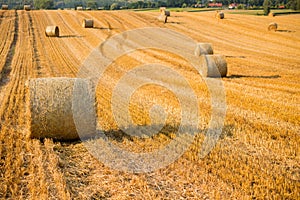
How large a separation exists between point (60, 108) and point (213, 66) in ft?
29.2

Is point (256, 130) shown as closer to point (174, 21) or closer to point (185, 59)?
point (185, 59)

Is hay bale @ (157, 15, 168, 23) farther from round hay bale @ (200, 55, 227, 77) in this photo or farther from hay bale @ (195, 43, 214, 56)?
round hay bale @ (200, 55, 227, 77)

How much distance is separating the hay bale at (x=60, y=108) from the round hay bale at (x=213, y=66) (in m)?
8.14

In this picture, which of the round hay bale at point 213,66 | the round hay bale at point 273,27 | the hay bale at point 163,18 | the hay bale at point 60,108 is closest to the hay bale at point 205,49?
the round hay bale at point 213,66

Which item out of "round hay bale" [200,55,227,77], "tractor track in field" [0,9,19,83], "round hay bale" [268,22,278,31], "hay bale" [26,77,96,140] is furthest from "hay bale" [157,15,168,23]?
"hay bale" [26,77,96,140]

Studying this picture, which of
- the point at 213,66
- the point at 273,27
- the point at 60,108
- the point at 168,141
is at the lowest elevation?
the point at 168,141

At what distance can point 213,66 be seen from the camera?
14.6 m

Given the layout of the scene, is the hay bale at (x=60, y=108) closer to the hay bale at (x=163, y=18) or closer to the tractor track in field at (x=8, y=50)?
the tractor track in field at (x=8, y=50)

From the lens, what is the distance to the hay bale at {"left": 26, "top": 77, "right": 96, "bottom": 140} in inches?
279

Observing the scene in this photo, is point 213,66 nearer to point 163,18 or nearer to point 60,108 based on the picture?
point 60,108

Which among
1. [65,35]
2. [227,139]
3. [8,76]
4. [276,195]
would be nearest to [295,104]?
[227,139]

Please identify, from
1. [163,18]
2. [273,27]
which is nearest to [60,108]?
[273,27]

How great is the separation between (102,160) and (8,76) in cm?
1045

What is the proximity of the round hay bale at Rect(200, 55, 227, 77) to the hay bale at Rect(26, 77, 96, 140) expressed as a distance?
814cm
